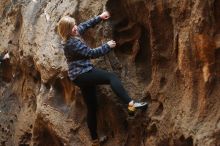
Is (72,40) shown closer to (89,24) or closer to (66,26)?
(66,26)

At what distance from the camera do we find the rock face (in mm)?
5195

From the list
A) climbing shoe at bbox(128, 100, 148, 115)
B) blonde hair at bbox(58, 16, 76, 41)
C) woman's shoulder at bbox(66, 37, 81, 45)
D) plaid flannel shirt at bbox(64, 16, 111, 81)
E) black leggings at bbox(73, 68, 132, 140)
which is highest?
blonde hair at bbox(58, 16, 76, 41)

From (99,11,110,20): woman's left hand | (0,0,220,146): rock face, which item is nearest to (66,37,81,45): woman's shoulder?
(99,11,110,20): woman's left hand

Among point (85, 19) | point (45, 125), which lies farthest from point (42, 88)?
point (85, 19)

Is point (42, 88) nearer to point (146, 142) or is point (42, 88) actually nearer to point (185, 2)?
point (146, 142)

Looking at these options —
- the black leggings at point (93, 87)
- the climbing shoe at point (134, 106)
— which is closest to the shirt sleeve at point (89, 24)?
the black leggings at point (93, 87)

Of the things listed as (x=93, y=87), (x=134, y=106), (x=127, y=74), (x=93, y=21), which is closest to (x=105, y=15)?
(x=93, y=21)

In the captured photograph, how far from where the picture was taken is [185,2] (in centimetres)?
535

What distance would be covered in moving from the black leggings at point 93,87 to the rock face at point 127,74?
8.2 inches

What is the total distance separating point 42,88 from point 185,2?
10.3ft

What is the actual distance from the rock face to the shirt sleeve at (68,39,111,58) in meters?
0.55

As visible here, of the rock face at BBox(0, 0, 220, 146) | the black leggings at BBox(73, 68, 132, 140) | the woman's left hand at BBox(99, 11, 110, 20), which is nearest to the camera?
the rock face at BBox(0, 0, 220, 146)

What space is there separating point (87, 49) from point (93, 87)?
584 mm

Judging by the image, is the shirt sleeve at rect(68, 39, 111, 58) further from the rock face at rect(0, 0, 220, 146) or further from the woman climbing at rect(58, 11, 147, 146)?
the rock face at rect(0, 0, 220, 146)
